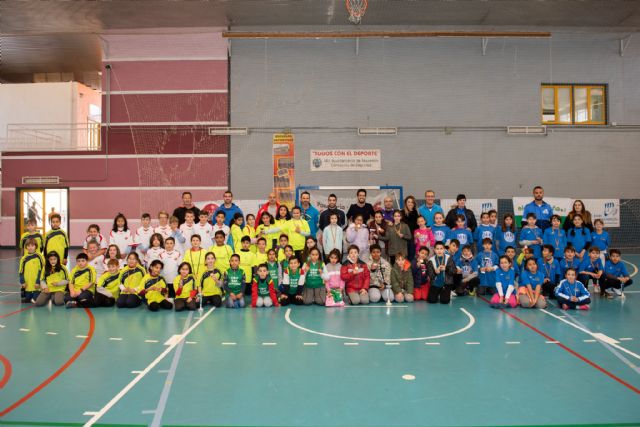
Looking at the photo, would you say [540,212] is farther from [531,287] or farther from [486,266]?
[531,287]

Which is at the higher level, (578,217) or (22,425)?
(578,217)

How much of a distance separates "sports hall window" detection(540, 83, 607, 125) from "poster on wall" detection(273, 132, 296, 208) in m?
8.90

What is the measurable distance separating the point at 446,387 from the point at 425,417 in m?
0.66

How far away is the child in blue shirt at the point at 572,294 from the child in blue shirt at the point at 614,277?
140cm

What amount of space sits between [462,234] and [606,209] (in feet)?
30.2

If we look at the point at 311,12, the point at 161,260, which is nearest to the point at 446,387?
the point at 161,260

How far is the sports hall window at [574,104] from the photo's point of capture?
1510cm

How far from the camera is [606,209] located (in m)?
14.9

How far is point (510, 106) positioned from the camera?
14906mm

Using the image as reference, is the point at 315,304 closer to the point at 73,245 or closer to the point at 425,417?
the point at 425,417

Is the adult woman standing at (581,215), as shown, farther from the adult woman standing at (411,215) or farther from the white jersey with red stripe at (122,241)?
the white jersey with red stripe at (122,241)

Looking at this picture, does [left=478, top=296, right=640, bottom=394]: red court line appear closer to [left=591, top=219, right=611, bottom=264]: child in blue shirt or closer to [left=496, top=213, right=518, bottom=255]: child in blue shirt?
[left=496, top=213, right=518, bottom=255]: child in blue shirt

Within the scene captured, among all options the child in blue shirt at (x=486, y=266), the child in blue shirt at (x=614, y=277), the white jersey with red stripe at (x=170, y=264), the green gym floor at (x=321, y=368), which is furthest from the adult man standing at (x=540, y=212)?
the white jersey with red stripe at (x=170, y=264)

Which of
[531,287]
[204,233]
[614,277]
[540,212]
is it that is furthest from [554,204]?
[204,233]
